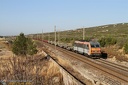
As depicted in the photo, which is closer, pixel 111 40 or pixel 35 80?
pixel 35 80

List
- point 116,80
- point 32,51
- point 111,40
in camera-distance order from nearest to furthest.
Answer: point 116,80
point 32,51
point 111,40

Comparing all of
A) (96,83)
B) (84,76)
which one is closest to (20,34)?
(84,76)

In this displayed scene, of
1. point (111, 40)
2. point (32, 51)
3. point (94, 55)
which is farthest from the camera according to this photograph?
point (111, 40)

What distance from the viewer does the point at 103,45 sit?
6112 centimetres

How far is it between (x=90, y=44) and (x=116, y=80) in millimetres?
19127

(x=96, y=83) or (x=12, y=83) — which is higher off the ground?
(x=12, y=83)

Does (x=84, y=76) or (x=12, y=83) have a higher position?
(x=12, y=83)

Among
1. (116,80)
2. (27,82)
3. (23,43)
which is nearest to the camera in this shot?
(27,82)

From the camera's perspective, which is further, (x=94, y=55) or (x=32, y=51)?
(x=32, y=51)

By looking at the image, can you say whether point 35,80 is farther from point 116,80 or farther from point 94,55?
point 94,55

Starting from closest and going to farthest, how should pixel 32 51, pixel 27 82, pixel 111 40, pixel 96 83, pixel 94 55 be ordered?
pixel 27 82 < pixel 96 83 < pixel 94 55 < pixel 32 51 < pixel 111 40

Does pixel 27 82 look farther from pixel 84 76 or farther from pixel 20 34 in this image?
pixel 20 34

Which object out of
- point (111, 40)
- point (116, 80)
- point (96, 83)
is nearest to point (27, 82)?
point (96, 83)

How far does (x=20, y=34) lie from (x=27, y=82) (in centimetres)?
3872
